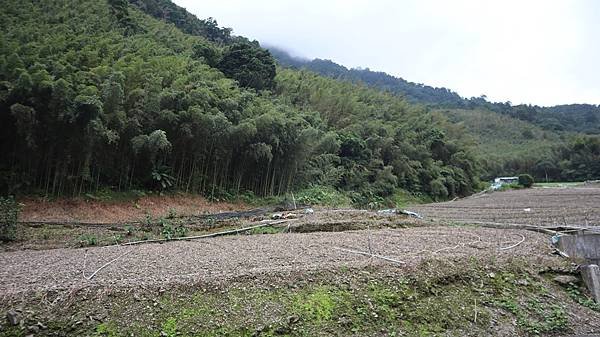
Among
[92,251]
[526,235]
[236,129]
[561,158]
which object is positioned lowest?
[92,251]

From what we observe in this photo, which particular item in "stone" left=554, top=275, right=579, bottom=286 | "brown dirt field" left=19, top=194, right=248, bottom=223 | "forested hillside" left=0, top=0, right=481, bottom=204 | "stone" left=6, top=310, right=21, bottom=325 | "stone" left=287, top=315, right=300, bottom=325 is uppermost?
"forested hillside" left=0, top=0, right=481, bottom=204

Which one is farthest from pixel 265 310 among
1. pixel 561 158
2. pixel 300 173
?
pixel 561 158

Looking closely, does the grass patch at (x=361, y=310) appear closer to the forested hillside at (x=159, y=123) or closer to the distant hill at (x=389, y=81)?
the forested hillside at (x=159, y=123)

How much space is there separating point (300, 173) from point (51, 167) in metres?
12.9

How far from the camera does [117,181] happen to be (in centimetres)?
1734

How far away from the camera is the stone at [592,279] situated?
7361mm

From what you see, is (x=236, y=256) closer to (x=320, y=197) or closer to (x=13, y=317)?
(x=13, y=317)

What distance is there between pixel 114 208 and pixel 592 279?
1450 cm

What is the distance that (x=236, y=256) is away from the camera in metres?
8.30

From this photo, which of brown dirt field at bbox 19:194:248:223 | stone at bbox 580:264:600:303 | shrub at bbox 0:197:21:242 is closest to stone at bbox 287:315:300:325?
stone at bbox 580:264:600:303

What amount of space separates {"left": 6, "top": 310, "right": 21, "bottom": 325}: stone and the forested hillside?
9.28 m

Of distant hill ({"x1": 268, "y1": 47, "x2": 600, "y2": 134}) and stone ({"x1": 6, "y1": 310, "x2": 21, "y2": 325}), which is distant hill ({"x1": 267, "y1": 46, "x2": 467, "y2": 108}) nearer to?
distant hill ({"x1": 268, "y1": 47, "x2": 600, "y2": 134})

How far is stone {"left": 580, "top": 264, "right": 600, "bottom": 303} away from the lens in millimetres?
7361

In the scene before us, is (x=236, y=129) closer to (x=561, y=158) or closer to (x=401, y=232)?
(x=401, y=232)
